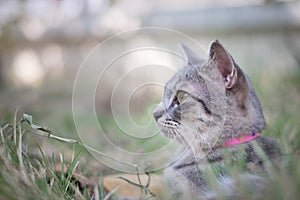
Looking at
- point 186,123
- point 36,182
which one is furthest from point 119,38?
point 36,182

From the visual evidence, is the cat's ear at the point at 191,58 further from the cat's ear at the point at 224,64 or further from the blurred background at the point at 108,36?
the blurred background at the point at 108,36

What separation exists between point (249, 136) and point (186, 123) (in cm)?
18

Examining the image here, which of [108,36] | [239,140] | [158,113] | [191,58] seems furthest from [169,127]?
[108,36]

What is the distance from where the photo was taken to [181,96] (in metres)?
1.19

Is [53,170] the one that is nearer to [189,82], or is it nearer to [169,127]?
[169,127]

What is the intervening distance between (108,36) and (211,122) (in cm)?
267

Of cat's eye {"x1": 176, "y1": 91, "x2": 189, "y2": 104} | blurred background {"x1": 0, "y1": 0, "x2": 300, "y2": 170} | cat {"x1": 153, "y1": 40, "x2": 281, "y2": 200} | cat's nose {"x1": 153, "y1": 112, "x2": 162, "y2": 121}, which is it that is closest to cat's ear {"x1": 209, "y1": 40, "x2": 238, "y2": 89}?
cat {"x1": 153, "y1": 40, "x2": 281, "y2": 200}

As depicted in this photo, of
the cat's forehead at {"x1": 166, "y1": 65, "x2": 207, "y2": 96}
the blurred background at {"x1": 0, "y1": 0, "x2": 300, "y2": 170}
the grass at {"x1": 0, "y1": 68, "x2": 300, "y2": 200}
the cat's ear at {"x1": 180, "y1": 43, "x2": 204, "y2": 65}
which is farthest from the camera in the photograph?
the blurred background at {"x1": 0, "y1": 0, "x2": 300, "y2": 170}

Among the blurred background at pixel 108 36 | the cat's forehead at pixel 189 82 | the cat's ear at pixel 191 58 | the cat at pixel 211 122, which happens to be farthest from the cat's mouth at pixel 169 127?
the blurred background at pixel 108 36

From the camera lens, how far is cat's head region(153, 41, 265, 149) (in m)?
1.12

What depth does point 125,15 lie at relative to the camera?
441cm

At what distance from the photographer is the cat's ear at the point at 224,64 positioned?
1.08m

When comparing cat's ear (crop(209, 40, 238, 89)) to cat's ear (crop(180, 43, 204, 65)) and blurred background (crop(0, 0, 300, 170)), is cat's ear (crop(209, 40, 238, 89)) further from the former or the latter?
blurred background (crop(0, 0, 300, 170))

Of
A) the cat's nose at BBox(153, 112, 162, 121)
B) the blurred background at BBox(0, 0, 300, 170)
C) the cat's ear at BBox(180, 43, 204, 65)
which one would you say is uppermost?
the blurred background at BBox(0, 0, 300, 170)
